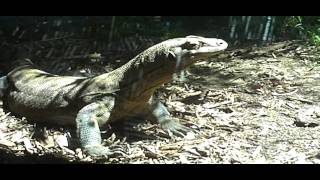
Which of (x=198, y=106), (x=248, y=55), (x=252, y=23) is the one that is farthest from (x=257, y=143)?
(x=248, y=55)

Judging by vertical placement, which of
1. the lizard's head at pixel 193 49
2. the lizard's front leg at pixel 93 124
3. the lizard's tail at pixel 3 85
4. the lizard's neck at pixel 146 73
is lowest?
the lizard's tail at pixel 3 85

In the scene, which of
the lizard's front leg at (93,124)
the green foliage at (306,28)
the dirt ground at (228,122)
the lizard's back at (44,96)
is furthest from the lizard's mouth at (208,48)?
the green foliage at (306,28)

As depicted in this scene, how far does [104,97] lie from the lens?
3.45m

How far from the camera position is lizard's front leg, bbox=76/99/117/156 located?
3053mm

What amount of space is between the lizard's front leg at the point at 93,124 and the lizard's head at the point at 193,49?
53 centimetres

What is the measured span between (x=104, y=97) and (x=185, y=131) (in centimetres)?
55

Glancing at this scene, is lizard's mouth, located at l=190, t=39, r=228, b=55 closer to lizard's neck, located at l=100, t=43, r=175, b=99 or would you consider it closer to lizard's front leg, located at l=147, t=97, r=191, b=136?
lizard's neck, located at l=100, t=43, r=175, b=99

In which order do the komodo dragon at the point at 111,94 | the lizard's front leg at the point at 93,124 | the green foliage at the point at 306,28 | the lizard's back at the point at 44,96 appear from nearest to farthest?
the lizard's front leg at the point at 93,124
the komodo dragon at the point at 111,94
the lizard's back at the point at 44,96
the green foliage at the point at 306,28

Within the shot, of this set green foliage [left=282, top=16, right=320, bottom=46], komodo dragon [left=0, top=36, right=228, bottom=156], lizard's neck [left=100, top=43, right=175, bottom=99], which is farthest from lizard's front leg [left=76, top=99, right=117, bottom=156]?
green foliage [left=282, top=16, right=320, bottom=46]

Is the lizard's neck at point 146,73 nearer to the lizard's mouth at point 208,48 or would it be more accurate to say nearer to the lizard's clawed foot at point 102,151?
the lizard's mouth at point 208,48

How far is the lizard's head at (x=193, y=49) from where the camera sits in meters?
3.13

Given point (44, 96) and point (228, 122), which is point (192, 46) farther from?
point (44, 96)

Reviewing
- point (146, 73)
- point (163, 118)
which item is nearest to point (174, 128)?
point (163, 118)

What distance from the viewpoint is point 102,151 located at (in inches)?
119
